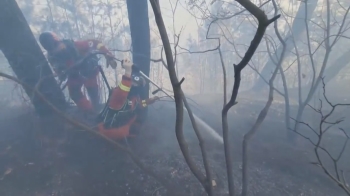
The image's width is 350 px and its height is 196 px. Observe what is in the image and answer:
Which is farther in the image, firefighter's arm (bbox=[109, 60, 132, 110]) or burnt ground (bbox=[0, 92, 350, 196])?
firefighter's arm (bbox=[109, 60, 132, 110])

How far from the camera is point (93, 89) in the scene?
7164 mm

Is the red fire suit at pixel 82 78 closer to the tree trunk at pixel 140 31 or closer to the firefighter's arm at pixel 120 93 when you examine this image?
the tree trunk at pixel 140 31

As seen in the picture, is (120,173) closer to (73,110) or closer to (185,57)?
(73,110)

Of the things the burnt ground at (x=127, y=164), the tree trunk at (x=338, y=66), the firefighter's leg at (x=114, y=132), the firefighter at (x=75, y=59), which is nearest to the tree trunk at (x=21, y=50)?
the firefighter at (x=75, y=59)

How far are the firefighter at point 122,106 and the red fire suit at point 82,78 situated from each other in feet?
3.03

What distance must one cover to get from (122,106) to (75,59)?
1.94 meters

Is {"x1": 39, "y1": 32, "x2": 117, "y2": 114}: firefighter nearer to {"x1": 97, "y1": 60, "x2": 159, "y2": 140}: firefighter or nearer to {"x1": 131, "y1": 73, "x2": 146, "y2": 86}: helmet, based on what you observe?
{"x1": 131, "y1": 73, "x2": 146, "y2": 86}: helmet

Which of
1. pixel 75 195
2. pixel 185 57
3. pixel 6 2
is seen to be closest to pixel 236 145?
pixel 75 195

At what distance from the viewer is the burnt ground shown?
4.68 m

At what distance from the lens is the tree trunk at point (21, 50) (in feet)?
17.5

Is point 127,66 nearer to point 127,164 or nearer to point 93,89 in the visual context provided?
point 127,164

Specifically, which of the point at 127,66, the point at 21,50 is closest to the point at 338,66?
the point at 127,66

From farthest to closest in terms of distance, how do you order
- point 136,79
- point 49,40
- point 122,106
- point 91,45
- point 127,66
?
point 91,45
point 49,40
point 136,79
point 122,106
point 127,66

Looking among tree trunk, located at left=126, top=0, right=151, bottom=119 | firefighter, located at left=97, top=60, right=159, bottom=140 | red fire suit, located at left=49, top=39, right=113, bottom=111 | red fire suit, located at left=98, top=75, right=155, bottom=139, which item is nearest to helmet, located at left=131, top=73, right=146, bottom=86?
firefighter, located at left=97, top=60, right=159, bottom=140
